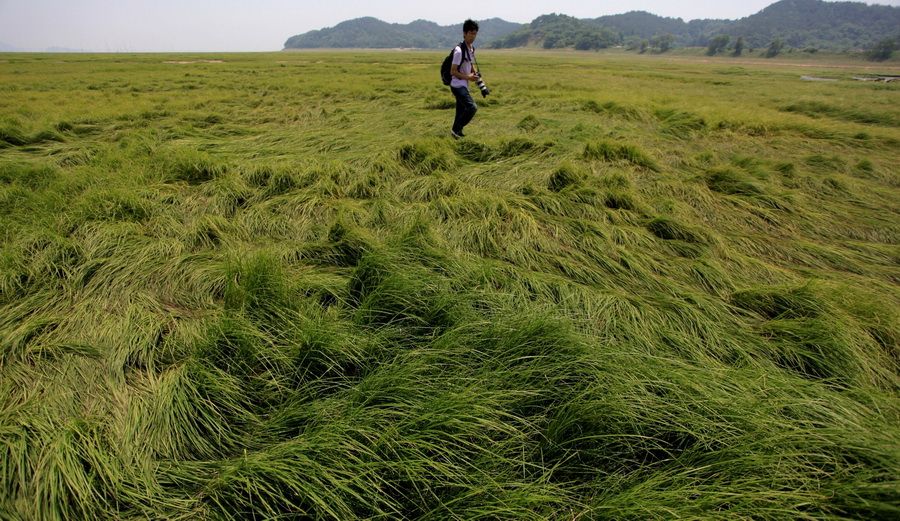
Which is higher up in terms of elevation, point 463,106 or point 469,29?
point 469,29

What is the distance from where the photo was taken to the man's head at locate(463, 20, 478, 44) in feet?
17.6

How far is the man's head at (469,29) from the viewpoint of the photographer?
211 inches

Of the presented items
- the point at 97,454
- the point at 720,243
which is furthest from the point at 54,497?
the point at 720,243

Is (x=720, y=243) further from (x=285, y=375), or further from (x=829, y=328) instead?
(x=285, y=375)

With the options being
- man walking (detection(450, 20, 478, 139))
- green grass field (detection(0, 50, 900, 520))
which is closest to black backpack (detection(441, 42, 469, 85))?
man walking (detection(450, 20, 478, 139))

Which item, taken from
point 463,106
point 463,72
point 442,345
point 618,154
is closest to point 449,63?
point 463,72

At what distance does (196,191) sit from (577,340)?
14.7 feet

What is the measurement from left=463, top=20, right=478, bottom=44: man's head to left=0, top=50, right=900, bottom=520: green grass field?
2.43 metres

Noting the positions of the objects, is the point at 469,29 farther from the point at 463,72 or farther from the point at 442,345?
the point at 442,345

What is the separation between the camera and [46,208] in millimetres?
3529

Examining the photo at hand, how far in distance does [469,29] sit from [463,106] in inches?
45.6

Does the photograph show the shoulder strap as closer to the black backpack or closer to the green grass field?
the black backpack

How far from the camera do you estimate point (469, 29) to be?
555cm

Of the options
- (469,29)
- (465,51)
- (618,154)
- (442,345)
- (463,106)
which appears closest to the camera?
(442,345)
